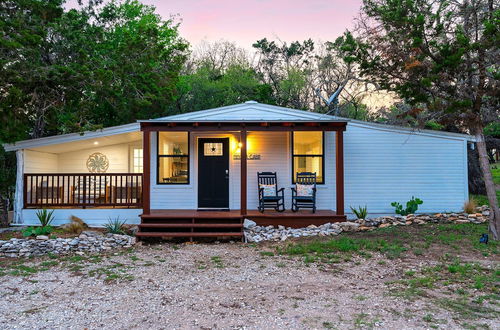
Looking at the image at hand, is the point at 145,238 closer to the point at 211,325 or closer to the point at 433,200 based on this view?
the point at 211,325

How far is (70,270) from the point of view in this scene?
4.76 metres

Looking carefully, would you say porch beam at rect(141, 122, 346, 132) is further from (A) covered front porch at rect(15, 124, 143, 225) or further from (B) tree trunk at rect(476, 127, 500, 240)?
(B) tree trunk at rect(476, 127, 500, 240)

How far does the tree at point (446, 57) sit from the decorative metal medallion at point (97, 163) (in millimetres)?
7231

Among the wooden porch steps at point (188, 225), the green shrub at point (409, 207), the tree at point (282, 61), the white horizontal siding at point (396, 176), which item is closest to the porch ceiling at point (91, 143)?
the wooden porch steps at point (188, 225)

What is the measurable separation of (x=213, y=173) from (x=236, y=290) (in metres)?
4.79

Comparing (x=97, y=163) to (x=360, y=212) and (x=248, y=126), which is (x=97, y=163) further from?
(x=360, y=212)

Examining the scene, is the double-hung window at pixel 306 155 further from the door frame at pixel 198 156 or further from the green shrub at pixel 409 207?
the green shrub at pixel 409 207

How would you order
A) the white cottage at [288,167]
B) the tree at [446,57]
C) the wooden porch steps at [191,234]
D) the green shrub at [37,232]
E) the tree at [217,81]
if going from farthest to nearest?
the tree at [217,81] < the white cottage at [288,167] < the wooden porch steps at [191,234] < the green shrub at [37,232] < the tree at [446,57]

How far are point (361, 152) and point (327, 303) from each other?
5579mm

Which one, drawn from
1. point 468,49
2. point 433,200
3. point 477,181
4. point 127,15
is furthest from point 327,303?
point 127,15

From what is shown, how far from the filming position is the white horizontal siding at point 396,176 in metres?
8.37

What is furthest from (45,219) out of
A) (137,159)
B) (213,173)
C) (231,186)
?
(231,186)

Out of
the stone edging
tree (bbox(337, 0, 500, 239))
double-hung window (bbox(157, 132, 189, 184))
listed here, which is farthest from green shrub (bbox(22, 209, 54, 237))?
tree (bbox(337, 0, 500, 239))

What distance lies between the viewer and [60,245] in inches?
234
